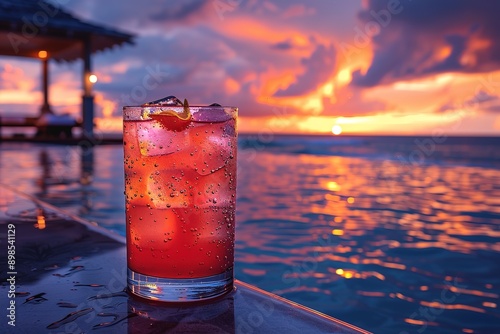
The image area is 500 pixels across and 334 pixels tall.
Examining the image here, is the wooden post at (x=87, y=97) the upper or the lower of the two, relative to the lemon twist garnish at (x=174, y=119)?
upper

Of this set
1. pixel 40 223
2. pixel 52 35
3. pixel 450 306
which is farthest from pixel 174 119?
pixel 52 35

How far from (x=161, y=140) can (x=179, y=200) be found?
0.41 ft

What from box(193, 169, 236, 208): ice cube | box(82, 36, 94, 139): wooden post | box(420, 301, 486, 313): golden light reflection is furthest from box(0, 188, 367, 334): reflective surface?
→ box(82, 36, 94, 139): wooden post

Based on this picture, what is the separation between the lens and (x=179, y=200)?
37.2 inches

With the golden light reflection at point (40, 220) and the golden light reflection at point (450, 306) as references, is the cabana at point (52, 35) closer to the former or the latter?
the golden light reflection at point (40, 220)

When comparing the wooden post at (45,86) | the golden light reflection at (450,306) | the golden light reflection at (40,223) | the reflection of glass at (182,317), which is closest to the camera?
the reflection of glass at (182,317)

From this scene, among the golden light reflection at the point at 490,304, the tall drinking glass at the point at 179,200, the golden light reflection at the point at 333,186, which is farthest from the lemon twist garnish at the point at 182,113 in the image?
the golden light reflection at the point at 333,186

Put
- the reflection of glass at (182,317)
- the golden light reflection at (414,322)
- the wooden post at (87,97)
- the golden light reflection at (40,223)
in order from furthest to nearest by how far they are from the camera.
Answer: the wooden post at (87,97)
the golden light reflection at (414,322)
the golden light reflection at (40,223)
the reflection of glass at (182,317)

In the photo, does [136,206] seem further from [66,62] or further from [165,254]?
[66,62]

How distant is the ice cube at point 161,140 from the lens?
0.96m

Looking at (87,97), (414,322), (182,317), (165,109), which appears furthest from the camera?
(87,97)

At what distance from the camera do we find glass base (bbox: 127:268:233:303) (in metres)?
0.89

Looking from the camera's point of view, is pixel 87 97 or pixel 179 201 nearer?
pixel 179 201

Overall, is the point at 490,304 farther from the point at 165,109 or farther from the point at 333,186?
the point at 333,186
